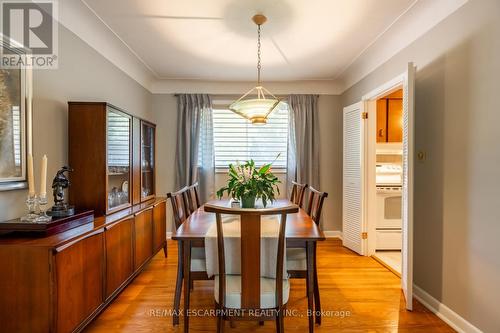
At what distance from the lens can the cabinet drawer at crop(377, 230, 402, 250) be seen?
3.66 meters

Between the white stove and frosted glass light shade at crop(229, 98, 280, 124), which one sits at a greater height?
frosted glass light shade at crop(229, 98, 280, 124)

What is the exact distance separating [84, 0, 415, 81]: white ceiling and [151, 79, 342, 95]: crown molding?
38 cm

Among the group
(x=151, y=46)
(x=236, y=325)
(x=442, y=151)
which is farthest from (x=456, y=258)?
(x=151, y=46)

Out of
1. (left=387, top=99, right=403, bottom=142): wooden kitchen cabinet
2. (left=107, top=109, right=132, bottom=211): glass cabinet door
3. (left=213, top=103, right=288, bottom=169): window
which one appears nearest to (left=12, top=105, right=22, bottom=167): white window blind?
(left=107, top=109, right=132, bottom=211): glass cabinet door

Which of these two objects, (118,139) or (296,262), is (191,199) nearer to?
(118,139)

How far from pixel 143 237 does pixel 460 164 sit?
2.96m

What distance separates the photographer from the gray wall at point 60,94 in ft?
6.51

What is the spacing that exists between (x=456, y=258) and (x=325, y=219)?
2.44 meters

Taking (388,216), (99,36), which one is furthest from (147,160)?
(388,216)

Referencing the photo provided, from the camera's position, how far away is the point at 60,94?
2256mm

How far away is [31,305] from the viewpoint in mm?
1536

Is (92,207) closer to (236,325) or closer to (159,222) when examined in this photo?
(159,222)

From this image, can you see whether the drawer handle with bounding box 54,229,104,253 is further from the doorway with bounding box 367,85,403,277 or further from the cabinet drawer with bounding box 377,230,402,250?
the cabinet drawer with bounding box 377,230,402,250

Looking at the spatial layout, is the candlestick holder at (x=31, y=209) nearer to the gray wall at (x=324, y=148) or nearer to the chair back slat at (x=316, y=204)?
the chair back slat at (x=316, y=204)
